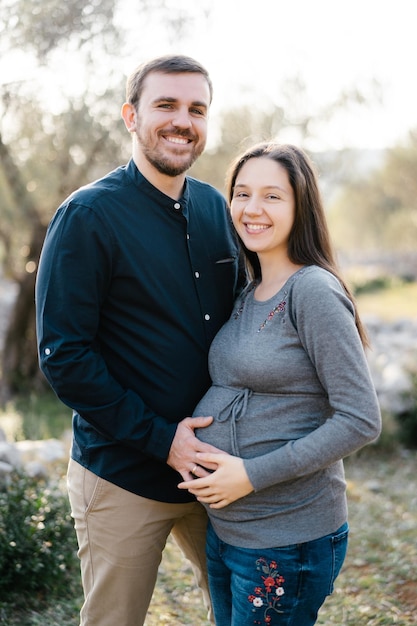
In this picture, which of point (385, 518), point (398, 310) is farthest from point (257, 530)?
point (398, 310)

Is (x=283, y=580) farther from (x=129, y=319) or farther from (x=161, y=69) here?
(x=161, y=69)

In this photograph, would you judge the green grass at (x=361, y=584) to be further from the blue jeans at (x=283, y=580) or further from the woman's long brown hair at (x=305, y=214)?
the woman's long brown hair at (x=305, y=214)

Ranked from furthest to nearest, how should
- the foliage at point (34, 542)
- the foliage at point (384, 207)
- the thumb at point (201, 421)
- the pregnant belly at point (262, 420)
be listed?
the foliage at point (384, 207) < the foliage at point (34, 542) < the thumb at point (201, 421) < the pregnant belly at point (262, 420)

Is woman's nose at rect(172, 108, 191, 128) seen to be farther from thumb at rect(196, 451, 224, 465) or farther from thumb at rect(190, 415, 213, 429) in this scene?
thumb at rect(196, 451, 224, 465)

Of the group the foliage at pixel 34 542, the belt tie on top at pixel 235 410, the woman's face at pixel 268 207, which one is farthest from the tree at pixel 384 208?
the belt tie on top at pixel 235 410

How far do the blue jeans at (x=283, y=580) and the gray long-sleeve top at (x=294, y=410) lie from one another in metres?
0.04

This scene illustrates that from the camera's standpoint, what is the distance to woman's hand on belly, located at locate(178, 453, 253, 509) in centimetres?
221

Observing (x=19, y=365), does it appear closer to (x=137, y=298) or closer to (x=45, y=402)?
(x=45, y=402)

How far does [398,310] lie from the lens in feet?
70.9

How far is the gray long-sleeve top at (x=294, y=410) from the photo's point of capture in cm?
212

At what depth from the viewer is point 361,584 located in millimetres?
4316

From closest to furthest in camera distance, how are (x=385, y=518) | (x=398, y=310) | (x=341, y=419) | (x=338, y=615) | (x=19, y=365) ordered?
(x=341, y=419), (x=338, y=615), (x=385, y=518), (x=19, y=365), (x=398, y=310)

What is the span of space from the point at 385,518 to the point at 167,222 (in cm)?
375

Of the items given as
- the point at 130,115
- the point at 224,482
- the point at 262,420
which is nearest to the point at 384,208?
the point at 130,115
